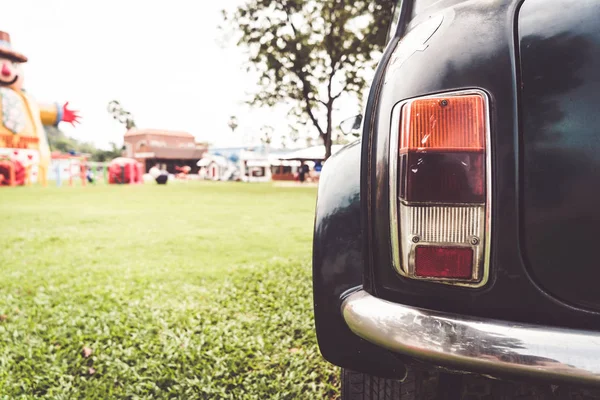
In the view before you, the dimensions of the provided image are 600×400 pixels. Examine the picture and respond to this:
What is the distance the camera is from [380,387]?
128 centimetres

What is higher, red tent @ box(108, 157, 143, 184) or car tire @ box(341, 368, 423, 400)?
red tent @ box(108, 157, 143, 184)

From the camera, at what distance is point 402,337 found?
893 mm

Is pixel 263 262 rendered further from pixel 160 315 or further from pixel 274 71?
pixel 274 71

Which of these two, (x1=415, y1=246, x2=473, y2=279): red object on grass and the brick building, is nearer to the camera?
(x1=415, y1=246, x2=473, y2=279): red object on grass

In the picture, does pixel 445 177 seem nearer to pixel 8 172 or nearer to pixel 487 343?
pixel 487 343

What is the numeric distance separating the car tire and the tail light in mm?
457

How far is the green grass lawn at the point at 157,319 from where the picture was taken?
2025mm

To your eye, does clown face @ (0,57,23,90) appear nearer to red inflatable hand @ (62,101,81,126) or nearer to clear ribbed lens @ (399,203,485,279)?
red inflatable hand @ (62,101,81,126)

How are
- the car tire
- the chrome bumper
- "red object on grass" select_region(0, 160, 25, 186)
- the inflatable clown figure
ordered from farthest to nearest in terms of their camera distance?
the inflatable clown figure
"red object on grass" select_region(0, 160, 25, 186)
the car tire
the chrome bumper

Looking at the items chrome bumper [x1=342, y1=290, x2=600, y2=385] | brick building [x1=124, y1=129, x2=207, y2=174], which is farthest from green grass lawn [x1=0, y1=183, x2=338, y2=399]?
brick building [x1=124, y1=129, x2=207, y2=174]

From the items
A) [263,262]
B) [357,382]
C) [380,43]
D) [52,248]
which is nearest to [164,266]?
[263,262]

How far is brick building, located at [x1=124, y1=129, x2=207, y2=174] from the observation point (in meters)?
52.4

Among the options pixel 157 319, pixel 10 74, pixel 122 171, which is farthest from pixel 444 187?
pixel 122 171

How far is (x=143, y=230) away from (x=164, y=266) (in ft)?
8.23
